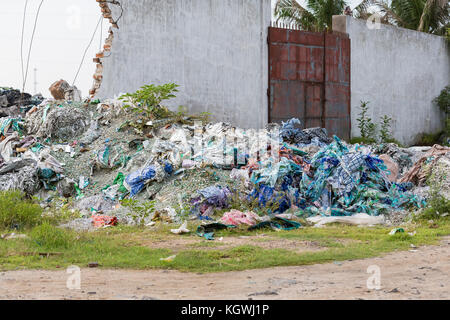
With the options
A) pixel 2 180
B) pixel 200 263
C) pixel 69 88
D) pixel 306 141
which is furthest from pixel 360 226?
pixel 69 88

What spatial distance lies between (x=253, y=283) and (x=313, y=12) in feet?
68.7

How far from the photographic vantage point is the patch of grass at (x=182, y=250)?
4755 mm

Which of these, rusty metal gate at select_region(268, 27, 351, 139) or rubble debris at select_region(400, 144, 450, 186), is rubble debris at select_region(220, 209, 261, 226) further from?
rusty metal gate at select_region(268, 27, 351, 139)

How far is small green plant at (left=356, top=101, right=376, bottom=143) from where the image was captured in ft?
50.2

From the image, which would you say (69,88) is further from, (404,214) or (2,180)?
(404,214)

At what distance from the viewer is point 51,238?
5422mm

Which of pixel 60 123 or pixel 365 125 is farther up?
pixel 365 125

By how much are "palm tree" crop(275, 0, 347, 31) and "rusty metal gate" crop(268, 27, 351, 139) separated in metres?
8.13

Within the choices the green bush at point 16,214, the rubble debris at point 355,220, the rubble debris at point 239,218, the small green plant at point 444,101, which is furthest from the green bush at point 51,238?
the small green plant at point 444,101

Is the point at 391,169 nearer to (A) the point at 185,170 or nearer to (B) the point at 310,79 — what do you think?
(A) the point at 185,170

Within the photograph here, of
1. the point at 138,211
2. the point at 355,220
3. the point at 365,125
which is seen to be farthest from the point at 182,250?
the point at 365,125

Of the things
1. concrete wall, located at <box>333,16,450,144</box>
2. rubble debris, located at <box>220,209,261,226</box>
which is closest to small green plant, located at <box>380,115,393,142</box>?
concrete wall, located at <box>333,16,450,144</box>

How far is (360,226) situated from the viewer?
6922 millimetres

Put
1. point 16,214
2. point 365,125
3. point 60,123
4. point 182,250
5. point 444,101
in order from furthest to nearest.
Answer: point 444,101, point 365,125, point 60,123, point 16,214, point 182,250
